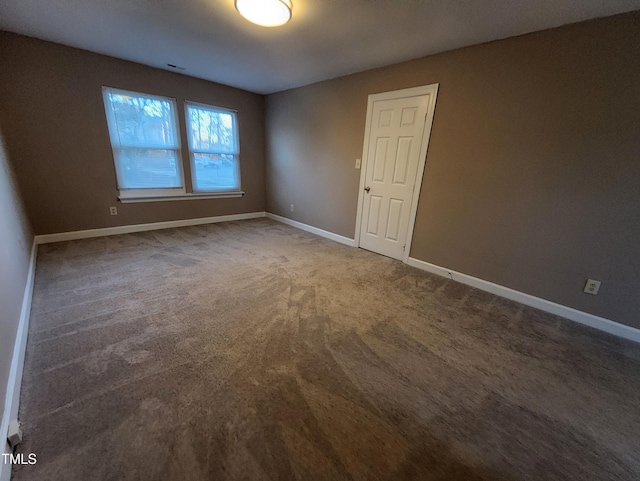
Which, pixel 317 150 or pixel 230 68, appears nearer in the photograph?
pixel 230 68

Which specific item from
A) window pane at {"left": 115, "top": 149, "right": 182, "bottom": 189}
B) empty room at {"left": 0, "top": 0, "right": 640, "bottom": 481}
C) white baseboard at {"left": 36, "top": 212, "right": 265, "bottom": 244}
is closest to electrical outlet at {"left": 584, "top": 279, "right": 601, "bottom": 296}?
empty room at {"left": 0, "top": 0, "right": 640, "bottom": 481}

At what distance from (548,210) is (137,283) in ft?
12.8

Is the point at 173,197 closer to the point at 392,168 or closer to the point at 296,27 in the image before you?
the point at 296,27

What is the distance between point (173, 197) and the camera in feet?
14.2

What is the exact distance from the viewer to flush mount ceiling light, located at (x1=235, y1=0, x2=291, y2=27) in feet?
6.15

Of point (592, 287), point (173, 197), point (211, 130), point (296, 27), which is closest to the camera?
point (592, 287)

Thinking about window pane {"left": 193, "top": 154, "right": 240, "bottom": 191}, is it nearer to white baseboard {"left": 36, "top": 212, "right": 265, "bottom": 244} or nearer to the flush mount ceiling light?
white baseboard {"left": 36, "top": 212, "right": 265, "bottom": 244}

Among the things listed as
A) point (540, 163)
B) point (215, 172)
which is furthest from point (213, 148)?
point (540, 163)

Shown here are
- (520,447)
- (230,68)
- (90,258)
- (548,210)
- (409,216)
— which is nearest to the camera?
(520,447)

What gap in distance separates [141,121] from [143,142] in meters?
0.29

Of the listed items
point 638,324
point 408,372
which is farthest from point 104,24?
point 638,324

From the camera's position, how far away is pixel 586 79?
2.00 meters

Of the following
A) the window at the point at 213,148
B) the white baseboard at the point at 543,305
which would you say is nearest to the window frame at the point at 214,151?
the window at the point at 213,148

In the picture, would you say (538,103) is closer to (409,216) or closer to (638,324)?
(409,216)
